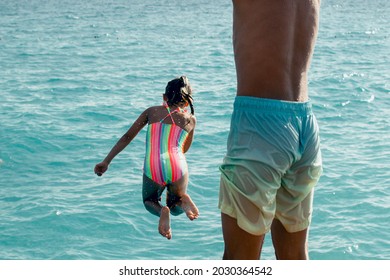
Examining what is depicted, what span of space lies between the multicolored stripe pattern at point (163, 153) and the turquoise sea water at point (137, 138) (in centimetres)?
341

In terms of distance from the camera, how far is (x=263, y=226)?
10.5 ft

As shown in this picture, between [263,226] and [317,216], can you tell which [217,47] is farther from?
[263,226]

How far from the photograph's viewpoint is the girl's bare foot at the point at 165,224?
4.38 metres

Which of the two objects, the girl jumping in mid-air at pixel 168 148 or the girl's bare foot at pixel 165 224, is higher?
the girl jumping in mid-air at pixel 168 148

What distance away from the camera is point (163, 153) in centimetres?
491

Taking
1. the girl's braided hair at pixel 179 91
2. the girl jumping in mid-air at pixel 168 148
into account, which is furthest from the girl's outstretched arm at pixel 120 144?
the girl's braided hair at pixel 179 91

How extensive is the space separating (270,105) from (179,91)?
1645mm

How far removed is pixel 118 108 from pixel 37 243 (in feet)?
18.6

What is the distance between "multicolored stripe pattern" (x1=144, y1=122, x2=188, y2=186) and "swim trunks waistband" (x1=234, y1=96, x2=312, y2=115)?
1.68 m

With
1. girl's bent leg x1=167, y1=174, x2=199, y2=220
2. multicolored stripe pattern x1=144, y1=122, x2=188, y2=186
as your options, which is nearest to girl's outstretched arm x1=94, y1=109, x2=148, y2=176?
multicolored stripe pattern x1=144, y1=122, x2=188, y2=186

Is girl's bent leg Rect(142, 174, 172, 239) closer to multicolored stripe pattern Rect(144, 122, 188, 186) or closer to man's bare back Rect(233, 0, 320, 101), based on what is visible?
multicolored stripe pattern Rect(144, 122, 188, 186)

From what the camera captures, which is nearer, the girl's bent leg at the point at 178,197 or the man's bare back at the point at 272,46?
the man's bare back at the point at 272,46

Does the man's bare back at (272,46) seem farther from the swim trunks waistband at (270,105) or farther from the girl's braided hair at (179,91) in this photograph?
the girl's braided hair at (179,91)
